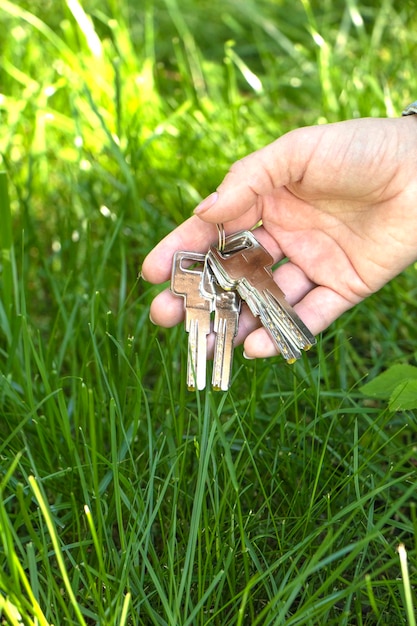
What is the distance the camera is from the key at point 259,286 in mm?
1743

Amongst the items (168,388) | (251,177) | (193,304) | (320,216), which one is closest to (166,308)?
(193,304)

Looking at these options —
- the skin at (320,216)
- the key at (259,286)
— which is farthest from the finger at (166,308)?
the key at (259,286)

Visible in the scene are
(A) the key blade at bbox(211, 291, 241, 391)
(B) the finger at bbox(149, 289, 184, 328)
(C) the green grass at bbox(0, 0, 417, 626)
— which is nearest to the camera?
(C) the green grass at bbox(0, 0, 417, 626)

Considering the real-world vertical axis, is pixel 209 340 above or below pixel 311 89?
below

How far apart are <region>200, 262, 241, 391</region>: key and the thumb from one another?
0.16 meters

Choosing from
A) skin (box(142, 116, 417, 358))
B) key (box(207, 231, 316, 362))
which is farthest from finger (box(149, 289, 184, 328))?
key (box(207, 231, 316, 362))

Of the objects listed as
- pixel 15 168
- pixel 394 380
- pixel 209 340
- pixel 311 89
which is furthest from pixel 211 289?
pixel 311 89

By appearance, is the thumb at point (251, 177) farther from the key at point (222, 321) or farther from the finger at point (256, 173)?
the key at point (222, 321)

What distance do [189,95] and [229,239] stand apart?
122 centimetres

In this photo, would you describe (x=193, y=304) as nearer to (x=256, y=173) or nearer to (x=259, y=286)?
(x=259, y=286)

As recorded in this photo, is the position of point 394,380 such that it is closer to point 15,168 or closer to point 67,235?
point 67,235

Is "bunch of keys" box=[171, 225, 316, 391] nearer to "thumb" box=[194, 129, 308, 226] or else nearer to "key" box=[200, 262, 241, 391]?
"key" box=[200, 262, 241, 391]

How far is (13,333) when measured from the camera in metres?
1.91

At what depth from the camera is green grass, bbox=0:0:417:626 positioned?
1.37m
